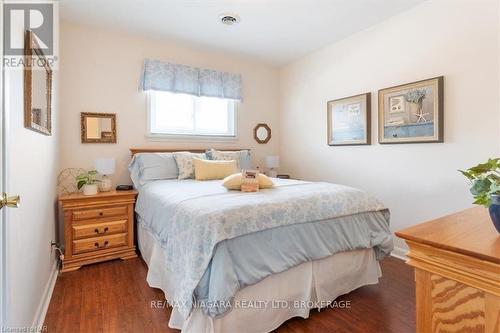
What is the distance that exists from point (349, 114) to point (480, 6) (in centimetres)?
143

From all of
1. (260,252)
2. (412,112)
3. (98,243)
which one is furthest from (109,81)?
(412,112)

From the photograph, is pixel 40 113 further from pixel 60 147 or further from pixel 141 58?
pixel 141 58

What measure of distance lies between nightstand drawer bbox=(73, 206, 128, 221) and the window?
1094 millimetres

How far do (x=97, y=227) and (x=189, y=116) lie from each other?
72.0 inches

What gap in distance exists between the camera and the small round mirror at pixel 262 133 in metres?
4.23

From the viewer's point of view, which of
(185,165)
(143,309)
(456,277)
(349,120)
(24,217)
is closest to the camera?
(456,277)

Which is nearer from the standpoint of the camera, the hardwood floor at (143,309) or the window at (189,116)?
the hardwood floor at (143,309)

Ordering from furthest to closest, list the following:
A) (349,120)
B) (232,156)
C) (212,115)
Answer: (212,115) < (232,156) < (349,120)

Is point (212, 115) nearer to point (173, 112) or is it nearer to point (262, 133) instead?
point (173, 112)

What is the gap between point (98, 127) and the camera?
10.1 feet

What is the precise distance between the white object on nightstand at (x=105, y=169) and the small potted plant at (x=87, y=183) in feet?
0.23

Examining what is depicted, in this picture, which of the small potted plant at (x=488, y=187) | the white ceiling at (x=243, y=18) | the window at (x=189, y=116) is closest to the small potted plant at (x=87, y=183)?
the window at (x=189, y=116)

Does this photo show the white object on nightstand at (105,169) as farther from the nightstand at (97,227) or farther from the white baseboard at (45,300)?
the white baseboard at (45,300)

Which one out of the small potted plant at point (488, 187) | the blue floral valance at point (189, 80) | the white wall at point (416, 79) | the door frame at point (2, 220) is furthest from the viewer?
the blue floral valance at point (189, 80)
